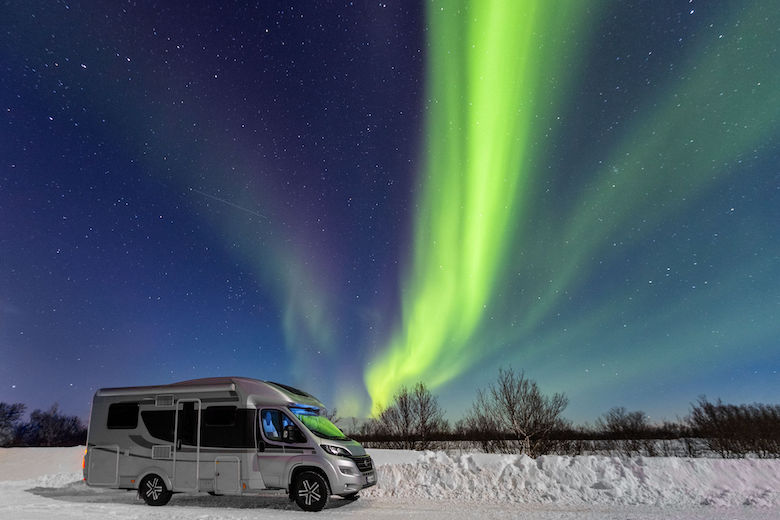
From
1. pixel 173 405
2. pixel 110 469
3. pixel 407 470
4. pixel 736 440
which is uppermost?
pixel 173 405

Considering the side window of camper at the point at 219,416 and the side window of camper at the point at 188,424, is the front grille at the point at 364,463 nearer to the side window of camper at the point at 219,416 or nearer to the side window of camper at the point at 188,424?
the side window of camper at the point at 219,416

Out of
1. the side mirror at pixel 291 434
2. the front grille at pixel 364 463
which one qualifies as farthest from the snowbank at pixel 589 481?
the side mirror at pixel 291 434

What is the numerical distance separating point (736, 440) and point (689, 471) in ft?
213

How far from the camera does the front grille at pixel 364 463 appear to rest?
11459mm

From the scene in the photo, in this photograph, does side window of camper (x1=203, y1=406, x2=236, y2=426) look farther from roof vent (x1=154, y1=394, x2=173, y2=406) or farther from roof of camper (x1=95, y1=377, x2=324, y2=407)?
roof vent (x1=154, y1=394, x2=173, y2=406)

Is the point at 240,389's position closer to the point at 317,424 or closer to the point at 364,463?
the point at 317,424

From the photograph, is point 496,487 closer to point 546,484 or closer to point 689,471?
point 546,484

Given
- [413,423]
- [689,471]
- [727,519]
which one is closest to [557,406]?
[413,423]

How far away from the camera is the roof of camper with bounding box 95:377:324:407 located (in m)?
12.0

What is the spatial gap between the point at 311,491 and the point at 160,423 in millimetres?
4707

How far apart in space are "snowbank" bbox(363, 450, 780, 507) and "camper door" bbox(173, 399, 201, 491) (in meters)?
5.09

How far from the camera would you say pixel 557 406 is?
151 ft

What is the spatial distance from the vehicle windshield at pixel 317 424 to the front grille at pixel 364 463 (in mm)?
844

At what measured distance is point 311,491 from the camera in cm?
1092
